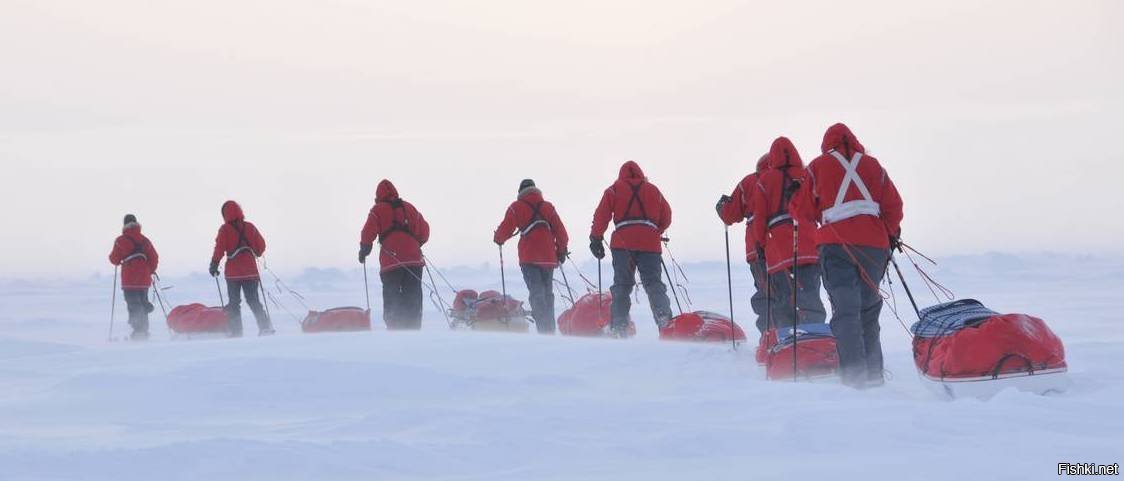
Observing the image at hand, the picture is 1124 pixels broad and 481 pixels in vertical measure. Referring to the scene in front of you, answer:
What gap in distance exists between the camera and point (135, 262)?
17.1 meters

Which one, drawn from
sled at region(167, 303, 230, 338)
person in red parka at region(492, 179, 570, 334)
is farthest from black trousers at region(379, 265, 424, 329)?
sled at region(167, 303, 230, 338)

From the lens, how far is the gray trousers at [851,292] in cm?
754

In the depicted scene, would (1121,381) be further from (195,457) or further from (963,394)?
(195,457)

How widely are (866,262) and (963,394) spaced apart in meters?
1.30

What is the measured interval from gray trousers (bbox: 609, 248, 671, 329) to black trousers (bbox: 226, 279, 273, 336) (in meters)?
5.53

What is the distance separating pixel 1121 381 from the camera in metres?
7.08

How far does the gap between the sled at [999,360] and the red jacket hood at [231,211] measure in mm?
10981

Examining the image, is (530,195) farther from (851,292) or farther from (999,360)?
(999,360)

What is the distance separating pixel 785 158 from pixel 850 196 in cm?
199

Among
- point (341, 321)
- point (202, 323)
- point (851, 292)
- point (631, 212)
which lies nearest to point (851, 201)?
point (851, 292)

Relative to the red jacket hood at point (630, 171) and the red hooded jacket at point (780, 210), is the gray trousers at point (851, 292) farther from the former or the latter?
the red jacket hood at point (630, 171)

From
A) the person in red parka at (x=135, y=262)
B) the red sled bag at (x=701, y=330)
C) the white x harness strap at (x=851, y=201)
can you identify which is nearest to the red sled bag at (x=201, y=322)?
the person in red parka at (x=135, y=262)

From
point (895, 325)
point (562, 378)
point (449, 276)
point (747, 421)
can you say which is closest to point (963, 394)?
point (747, 421)

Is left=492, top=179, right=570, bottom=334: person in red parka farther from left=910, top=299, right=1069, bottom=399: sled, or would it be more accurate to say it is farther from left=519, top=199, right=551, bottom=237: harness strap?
left=910, top=299, right=1069, bottom=399: sled
